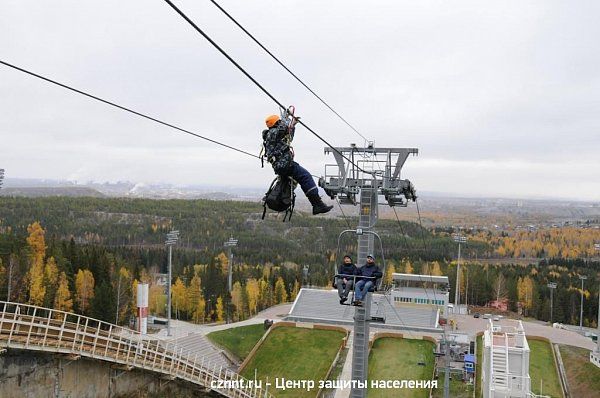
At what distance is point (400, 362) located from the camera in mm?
31406

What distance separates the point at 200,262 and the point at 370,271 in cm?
6368

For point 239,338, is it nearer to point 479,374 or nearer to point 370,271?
point 479,374

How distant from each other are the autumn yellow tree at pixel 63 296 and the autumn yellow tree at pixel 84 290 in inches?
36.4

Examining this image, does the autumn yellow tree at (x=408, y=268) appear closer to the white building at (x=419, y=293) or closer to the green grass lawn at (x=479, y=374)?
the white building at (x=419, y=293)

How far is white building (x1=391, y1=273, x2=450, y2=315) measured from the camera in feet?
139

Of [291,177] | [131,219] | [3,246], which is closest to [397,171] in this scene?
[291,177]

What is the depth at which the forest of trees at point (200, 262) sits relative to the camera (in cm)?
4069

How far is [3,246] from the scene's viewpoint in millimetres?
40938

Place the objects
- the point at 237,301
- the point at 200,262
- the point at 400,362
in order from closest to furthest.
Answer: the point at 400,362, the point at 237,301, the point at 200,262

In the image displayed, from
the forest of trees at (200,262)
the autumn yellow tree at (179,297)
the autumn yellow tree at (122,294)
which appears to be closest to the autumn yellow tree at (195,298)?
the forest of trees at (200,262)

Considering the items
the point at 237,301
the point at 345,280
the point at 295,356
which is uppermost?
the point at 345,280

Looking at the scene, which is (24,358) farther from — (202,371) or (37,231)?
(37,231)

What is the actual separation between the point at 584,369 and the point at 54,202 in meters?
117

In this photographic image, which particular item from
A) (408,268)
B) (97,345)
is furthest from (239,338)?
(408,268)
